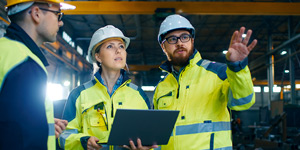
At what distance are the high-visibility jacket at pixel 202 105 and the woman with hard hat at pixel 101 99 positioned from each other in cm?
41

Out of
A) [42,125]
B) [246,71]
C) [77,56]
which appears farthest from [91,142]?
[77,56]

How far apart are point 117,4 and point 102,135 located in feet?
24.6

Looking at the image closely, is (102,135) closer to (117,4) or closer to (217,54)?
(117,4)

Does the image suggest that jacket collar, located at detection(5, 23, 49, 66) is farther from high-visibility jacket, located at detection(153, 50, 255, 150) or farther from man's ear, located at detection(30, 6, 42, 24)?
high-visibility jacket, located at detection(153, 50, 255, 150)

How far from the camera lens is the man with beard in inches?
80.8

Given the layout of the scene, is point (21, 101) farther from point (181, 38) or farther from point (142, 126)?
point (181, 38)

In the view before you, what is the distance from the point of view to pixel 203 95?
2438 millimetres

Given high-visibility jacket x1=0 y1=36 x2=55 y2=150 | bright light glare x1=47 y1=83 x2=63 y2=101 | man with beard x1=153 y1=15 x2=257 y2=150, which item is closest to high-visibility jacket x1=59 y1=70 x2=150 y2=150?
man with beard x1=153 y1=15 x2=257 y2=150

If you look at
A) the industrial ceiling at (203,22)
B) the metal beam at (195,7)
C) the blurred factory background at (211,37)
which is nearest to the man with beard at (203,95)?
the blurred factory background at (211,37)

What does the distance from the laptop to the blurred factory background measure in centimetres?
221

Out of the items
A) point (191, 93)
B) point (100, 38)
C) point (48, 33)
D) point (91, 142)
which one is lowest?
point (91, 142)

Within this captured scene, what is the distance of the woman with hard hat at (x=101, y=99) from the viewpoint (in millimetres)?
2357

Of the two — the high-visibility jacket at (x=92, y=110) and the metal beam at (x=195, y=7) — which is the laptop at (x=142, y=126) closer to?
the high-visibility jacket at (x=92, y=110)

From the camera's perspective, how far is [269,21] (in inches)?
590
